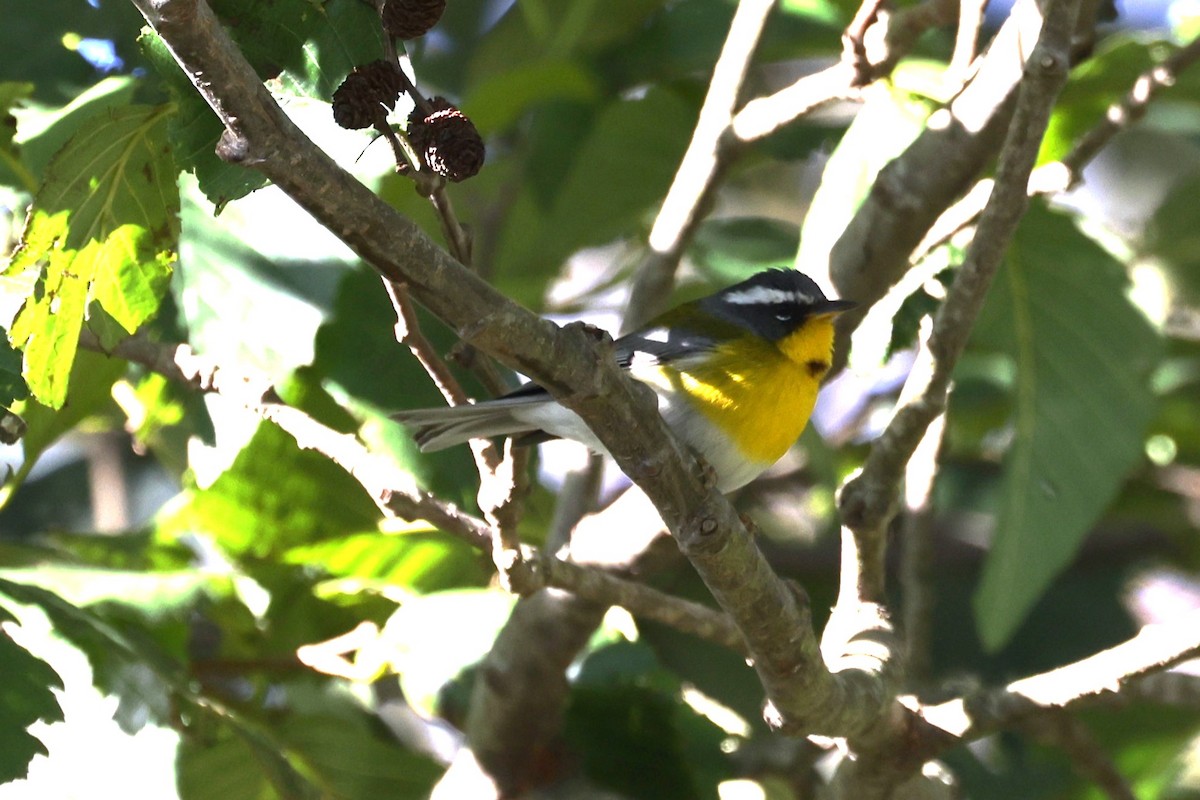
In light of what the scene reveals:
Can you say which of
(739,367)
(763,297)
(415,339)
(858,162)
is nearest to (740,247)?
(763,297)

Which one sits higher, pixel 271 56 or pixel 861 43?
pixel 861 43

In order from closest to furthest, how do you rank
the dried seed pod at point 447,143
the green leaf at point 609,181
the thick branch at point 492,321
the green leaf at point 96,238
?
the thick branch at point 492,321 < the dried seed pod at point 447,143 < the green leaf at point 96,238 < the green leaf at point 609,181

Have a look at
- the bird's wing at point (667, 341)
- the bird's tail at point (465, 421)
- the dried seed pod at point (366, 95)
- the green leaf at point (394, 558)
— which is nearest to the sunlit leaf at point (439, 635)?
the green leaf at point (394, 558)

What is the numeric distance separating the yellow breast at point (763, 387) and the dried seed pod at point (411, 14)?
1.20 meters

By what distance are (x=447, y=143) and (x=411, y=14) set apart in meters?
0.14

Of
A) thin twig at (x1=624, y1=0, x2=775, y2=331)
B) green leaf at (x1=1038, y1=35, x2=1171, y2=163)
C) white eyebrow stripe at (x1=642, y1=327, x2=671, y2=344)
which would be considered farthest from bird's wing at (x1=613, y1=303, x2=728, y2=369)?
green leaf at (x1=1038, y1=35, x2=1171, y2=163)

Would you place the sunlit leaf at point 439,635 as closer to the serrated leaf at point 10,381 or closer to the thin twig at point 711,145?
the thin twig at point 711,145

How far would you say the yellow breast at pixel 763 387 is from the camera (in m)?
2.39

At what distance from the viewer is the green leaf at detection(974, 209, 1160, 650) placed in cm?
245

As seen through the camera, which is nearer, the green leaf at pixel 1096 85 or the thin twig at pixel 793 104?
the thin twig at pixel 793 104

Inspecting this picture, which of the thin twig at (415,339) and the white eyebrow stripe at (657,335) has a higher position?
the white eyebrow stripe at (657,335)

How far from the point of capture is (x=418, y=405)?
7.32ft

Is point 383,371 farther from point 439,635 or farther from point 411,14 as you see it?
point 411,14

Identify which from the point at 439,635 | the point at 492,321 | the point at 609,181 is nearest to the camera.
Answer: the point at 492,321
